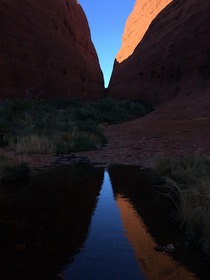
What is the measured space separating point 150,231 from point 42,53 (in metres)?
33.9

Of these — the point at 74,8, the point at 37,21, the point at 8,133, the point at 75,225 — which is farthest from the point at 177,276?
the point at 74,8

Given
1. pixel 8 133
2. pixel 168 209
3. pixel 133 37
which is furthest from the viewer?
pixel 133 37

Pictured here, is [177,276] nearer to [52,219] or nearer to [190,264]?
[190,264]

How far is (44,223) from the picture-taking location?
5.57 metres

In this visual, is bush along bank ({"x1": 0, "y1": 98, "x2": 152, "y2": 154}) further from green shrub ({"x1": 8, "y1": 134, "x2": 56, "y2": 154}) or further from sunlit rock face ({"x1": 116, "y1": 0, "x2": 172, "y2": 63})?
sunlit rock face ({"x1": 116, "y1": 0, "x2": 172, "y2": 63})

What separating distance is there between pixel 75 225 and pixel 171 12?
42.5 m

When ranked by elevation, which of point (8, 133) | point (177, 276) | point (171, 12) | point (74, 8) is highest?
point (74, 8)

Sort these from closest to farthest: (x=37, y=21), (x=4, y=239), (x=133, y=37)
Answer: (x=4, y=239) → (x=37, y=21) → (x=133, y=37)

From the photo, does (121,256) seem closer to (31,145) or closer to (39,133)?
(31,145)

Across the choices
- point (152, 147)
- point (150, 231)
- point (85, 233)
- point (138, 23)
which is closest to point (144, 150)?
point (152, 147)

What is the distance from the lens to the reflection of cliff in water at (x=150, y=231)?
4.13 m

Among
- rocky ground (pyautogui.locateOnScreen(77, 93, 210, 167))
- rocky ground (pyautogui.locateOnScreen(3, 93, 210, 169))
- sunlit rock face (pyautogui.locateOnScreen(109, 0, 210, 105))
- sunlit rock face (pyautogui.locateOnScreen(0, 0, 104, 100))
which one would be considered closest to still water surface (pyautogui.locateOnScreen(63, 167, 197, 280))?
rocky ground (pyautogui.locateOnScreen(3, 93, 210, 169))

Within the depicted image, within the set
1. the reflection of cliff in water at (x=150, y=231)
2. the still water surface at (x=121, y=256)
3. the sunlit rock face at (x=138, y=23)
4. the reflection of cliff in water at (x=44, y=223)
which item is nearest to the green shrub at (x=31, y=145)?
the reflection of cliff in water at (x=44, y=223)

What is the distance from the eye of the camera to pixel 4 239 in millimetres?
4883
